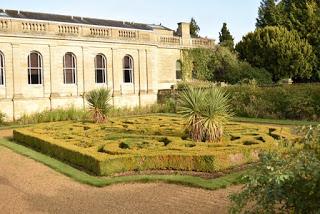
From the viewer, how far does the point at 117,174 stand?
1012 centimetres

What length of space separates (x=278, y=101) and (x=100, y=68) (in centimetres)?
1299

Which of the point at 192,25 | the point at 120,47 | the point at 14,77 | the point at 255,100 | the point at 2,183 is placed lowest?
the point at 2,183

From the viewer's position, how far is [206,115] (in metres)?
12.2

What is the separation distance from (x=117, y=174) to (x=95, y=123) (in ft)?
26.8

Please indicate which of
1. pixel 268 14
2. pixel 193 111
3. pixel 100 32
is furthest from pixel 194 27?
pixel 193 111

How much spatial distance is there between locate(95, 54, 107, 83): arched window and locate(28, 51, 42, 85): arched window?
13.7ft

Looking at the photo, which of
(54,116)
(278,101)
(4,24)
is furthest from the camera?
(4,24)

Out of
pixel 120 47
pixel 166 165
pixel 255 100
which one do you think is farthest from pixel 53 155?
pixel 120 47

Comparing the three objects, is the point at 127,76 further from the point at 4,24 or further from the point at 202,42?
the point at 4,24

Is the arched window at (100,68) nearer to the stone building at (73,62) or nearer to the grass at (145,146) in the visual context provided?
the stone building at (73,62)

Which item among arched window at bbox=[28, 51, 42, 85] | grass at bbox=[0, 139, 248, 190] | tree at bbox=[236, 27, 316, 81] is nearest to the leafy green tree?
tree at bbox=[236, 27, 316, 81]

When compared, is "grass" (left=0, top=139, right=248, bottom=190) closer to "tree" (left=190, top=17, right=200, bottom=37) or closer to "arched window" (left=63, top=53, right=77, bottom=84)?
"arched window" (left=63, top=53, right=77, bottom=84)

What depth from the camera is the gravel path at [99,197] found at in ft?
24.5

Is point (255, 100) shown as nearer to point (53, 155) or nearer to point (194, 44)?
point (53, 155)
